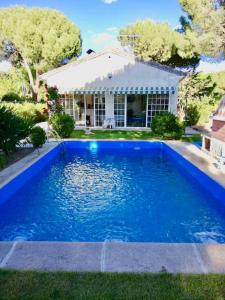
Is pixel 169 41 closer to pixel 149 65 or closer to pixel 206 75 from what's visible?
pixel 206 75

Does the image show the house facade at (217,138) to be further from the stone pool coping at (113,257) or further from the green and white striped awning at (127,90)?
the green and white striped awning at (127,90)

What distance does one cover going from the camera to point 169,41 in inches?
1895

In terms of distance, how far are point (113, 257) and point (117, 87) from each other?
28.9 m

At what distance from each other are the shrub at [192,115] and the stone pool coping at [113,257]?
3000cm

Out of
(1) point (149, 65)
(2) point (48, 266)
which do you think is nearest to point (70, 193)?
(2) point (48, 266)

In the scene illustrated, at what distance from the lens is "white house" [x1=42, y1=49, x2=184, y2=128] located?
1308 inches

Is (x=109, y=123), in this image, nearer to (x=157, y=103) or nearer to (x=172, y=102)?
(x=157, y=103)

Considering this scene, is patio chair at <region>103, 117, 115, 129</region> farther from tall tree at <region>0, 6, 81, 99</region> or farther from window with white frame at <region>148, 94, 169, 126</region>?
tall tree at <region>0, 6, 81, 99</region>

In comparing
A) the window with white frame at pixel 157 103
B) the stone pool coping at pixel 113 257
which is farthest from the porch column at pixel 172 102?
the stone pool coping at pixel 113 257

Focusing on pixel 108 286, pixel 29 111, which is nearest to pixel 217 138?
pixel 108 286

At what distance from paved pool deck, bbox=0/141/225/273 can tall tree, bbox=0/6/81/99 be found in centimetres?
4906

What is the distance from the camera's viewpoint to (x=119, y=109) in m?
35.0

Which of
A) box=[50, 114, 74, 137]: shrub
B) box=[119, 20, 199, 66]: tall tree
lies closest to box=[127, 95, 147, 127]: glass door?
Answer: box=[50, 114, 74, 137]: shrub

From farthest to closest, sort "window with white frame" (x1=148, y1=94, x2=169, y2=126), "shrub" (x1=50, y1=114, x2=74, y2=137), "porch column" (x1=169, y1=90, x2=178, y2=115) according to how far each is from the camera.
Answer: "window with white frame" (x1=148, y1=94, x2=169, y2=126) → "porch column" (x1=169, y1=90, x2=178, y2=115) → "shrub" (x1=50, y1=114, x2=74, y2=137)
